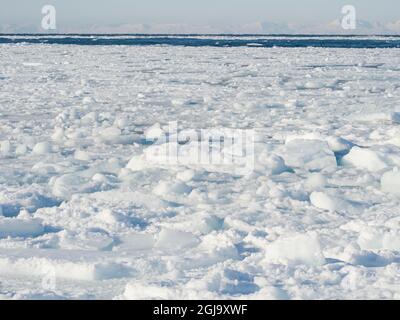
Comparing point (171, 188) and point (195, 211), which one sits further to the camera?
point (171, 188)

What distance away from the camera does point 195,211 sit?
3.71 meters

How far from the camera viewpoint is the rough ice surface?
262cm

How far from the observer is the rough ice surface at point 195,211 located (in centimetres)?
262

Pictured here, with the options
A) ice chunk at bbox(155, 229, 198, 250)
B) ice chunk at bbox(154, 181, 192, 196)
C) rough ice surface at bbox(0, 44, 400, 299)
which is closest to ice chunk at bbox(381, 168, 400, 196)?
rough ice surface at bbox(0, 44, 400, 299)

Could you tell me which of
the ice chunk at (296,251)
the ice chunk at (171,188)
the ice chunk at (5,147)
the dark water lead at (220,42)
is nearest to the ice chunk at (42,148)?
the ice chunk at (5,147)

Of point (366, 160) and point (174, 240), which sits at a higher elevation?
point (366, 160)

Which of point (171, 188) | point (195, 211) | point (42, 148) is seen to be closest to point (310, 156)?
point (171, 188)

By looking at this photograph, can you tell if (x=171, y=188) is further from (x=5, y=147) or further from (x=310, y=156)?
(x=5, y=147)

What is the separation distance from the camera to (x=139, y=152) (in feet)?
18.0

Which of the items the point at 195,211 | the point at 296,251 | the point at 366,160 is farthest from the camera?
the point at 366,160

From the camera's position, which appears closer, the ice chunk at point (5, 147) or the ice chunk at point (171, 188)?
the ice chunk at point (171, 188)

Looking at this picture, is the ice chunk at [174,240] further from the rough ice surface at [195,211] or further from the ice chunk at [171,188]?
the ice chunk at [171,188]

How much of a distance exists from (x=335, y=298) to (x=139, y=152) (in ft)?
10.9
